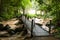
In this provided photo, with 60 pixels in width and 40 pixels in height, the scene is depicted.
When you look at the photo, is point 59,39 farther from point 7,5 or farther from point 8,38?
point 7,5

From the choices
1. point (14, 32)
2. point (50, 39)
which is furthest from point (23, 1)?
point (50, 39)

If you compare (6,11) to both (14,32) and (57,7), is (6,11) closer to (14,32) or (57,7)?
(14,32)

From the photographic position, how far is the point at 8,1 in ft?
52.6

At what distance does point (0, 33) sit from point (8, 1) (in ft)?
16.6

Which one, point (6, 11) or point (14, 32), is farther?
point (6, 11)

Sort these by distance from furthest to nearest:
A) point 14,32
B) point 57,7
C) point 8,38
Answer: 1. point 14,32
2. point 8,38
3. point 57,7

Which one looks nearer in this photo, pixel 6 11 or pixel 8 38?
pixel 8 38

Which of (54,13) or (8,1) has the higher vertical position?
(8,1)

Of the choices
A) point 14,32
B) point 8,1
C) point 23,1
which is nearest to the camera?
point 14,32

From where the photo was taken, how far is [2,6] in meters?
16.1

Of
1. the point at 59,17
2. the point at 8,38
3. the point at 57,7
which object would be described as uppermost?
the point at 57,7

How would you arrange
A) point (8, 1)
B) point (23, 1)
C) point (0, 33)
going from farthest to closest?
point (23, 1), point (8, 1), point (0, 33)

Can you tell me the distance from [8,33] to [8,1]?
479cm

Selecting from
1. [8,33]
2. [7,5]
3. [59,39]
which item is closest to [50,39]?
[59,39]
